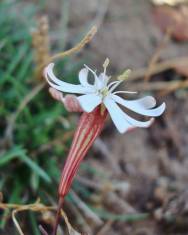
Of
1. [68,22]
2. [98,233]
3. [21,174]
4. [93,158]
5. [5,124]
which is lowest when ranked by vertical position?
[98,233]

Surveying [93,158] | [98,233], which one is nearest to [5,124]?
[93,158]

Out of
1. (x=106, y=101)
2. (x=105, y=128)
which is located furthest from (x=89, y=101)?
(x=105, y=128)

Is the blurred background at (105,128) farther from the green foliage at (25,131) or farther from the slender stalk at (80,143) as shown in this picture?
the slender stalk at (80,143)

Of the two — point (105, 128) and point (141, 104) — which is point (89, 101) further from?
point (105, 128)

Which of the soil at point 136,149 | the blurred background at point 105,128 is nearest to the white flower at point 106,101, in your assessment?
the blurred background at point 105,128

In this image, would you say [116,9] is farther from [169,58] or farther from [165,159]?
[165,159]

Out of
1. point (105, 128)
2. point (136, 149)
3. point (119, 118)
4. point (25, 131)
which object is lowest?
point (136, 149)
